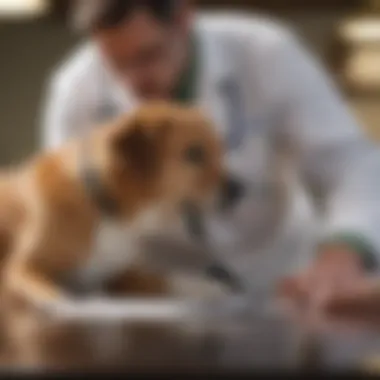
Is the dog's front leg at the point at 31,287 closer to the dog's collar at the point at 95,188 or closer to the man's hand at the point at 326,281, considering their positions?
the dog's collar at the point at 95,188

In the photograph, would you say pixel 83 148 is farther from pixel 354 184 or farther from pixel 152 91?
pixel 354 184

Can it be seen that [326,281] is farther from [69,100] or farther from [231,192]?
[69,100]

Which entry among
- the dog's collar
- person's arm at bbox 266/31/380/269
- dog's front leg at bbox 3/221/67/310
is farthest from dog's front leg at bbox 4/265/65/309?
person's arm at bbox 266/31/380/269

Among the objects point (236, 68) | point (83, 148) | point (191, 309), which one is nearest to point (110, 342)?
point (191, 309)

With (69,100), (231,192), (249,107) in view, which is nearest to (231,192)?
(231,192)

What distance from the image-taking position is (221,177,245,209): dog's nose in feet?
3.48

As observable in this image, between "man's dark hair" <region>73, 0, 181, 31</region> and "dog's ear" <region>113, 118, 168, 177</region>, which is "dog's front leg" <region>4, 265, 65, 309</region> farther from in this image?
"man's dark hair" <region>73, 0, 181, 31</region>

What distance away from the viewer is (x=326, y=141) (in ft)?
3.53

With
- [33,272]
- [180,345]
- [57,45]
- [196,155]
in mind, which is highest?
[57,45]

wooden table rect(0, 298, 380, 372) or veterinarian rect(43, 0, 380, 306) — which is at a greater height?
veterinarian rect(43, 0, 380, 306)

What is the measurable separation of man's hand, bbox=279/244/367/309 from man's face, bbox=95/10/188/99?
0.90 feet

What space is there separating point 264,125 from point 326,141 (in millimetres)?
76

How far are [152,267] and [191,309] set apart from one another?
70mm

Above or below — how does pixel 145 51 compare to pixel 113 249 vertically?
above
